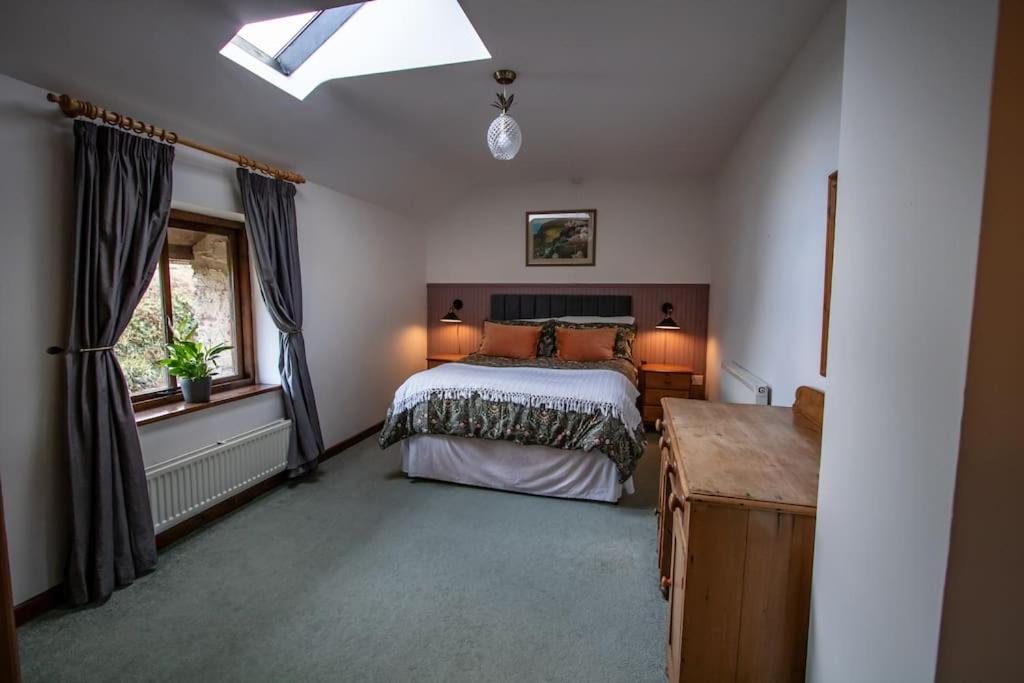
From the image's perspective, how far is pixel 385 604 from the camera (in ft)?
6.21

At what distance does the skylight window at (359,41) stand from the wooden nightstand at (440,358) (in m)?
2.84

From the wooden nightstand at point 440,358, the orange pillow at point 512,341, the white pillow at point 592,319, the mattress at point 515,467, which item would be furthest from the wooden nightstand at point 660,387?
the wooden nightstand at point 440,358

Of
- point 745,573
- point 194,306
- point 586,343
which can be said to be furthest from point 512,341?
point 745,573

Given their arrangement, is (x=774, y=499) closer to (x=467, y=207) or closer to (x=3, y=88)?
(x=3, y=88)

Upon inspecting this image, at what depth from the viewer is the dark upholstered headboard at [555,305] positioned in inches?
184

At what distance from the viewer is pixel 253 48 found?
224cm

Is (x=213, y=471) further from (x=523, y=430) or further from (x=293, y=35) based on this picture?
(x=293, y=35)

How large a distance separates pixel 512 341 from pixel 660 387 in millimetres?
1481

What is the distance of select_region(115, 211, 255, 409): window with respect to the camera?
244 cm

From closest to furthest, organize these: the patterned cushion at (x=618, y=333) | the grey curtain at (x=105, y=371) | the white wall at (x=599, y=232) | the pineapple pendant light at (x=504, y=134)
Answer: the grey curtain at (x=105, y=371)
the pineapple pendant light at (x=504, y=134)
the patterned cushion at (x=618, y=333)
the white wall at (x=599, y=232)

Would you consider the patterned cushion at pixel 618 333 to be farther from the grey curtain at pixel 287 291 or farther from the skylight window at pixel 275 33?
the skylight window at pixel 275 33

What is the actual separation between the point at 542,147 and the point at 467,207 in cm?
160

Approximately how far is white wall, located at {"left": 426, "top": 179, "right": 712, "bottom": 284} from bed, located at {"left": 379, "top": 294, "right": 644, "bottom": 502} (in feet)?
5.85

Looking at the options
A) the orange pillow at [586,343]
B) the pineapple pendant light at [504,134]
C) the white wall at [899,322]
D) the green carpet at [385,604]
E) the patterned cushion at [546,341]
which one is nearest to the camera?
the white wall at [899,322]
